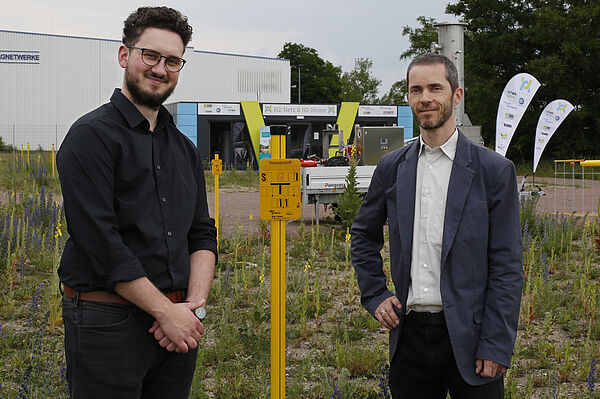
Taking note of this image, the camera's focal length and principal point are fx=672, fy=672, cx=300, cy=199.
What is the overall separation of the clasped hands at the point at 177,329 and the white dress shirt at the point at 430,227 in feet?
2.69

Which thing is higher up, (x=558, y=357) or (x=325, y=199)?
(x=325, y=199)

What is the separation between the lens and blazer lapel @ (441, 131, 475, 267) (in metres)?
2.38

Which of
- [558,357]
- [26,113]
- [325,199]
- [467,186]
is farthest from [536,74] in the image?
[467,186]

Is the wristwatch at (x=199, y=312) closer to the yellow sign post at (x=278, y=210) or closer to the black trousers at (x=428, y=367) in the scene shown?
the black trousers at (x=428, y=367)

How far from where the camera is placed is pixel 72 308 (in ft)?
7.00

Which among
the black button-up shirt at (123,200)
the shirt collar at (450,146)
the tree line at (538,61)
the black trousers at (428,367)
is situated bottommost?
the black trousers at (428,367)

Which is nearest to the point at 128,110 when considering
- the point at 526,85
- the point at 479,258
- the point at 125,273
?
the point at 125,273

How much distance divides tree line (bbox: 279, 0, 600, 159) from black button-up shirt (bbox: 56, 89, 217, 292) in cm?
3283

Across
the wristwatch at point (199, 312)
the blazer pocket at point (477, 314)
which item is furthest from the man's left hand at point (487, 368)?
the wristwatch at point (199, 312)

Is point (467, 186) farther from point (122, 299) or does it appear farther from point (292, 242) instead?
point (292, 242)

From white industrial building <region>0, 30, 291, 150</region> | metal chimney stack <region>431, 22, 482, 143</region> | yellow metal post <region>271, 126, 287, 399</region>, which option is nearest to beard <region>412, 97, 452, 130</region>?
yellow metal post <region>271, 126, 287, 399</region>

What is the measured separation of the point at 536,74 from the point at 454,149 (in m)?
36.9

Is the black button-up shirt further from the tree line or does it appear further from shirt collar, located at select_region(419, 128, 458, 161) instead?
the tree line

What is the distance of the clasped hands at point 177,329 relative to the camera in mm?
2145
